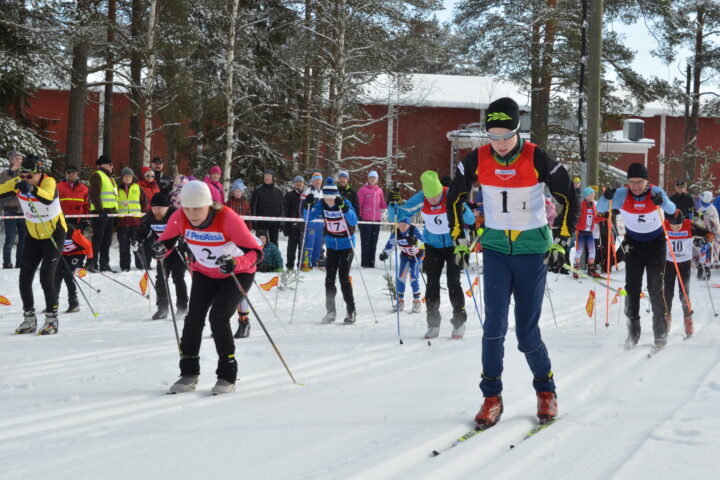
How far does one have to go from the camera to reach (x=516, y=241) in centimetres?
462

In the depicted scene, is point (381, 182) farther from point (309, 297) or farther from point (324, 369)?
point (324, 369)

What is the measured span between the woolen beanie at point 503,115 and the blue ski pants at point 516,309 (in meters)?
0.76

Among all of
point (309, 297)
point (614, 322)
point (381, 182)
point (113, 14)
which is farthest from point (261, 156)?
point (614, 322)

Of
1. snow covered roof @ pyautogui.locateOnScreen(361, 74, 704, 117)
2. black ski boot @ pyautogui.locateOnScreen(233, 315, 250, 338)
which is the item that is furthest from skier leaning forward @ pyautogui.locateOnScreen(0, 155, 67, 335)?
snow covered roof @ pyautogui.locateOnScreen(361, 74, 704, 117)

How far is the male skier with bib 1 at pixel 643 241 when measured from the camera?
780 cm

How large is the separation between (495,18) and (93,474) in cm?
1938

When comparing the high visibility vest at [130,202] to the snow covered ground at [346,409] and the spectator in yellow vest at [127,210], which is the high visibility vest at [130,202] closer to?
the spectator in yellow vest at [127,210]

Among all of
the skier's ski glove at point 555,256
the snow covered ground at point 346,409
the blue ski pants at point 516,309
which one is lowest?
the snow covered ground at point 346,409

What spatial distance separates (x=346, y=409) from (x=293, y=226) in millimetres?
9445

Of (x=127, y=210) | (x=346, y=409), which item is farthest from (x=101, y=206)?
(x=346, y=409)

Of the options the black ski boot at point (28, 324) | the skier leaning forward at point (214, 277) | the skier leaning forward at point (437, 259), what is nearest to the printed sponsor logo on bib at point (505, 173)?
the skier leaning forward at point (214, 277)

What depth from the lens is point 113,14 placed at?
18891 millimetres

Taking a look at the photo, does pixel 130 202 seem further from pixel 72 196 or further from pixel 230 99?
pixel 230 99

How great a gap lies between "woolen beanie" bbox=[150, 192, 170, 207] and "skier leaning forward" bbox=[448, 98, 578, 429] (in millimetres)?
5384
